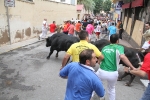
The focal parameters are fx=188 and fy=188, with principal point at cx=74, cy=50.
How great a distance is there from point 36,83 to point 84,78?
12.6 feet

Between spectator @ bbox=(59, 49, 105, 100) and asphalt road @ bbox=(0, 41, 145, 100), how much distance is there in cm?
262

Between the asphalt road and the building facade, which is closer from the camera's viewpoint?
the asphalt road

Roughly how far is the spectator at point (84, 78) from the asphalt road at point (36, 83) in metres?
2.62

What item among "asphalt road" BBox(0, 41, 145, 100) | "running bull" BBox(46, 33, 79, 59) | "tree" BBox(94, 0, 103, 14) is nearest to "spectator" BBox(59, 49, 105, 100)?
"asphalt road" BBox(0, 41, 145, 100)

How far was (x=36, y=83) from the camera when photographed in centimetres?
601

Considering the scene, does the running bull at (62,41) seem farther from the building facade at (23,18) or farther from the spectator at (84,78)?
the spectator at (84,78)

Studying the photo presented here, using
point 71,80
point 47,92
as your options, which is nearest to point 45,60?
point 47,92

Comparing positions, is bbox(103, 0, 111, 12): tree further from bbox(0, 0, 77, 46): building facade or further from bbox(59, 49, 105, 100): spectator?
bbox(59, 49, 105, 100): spectator

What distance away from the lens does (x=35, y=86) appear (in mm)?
5766

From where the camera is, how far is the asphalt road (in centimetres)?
519

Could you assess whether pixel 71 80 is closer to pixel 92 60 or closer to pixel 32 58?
pixel 92 60

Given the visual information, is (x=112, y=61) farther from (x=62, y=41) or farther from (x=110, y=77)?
(x=62, y=41)

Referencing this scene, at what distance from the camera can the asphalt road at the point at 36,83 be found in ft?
17.0

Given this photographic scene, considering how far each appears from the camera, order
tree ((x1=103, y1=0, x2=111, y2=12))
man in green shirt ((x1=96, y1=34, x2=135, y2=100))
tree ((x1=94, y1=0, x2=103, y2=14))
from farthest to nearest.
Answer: tree ((x1=103, y1=0, x2=111, y2=12)) → tree ((x1=94, y1=0, x2=103, y2=14)) → man in green shirt ((x1=96, y1=34, x2=135, y2=100))
